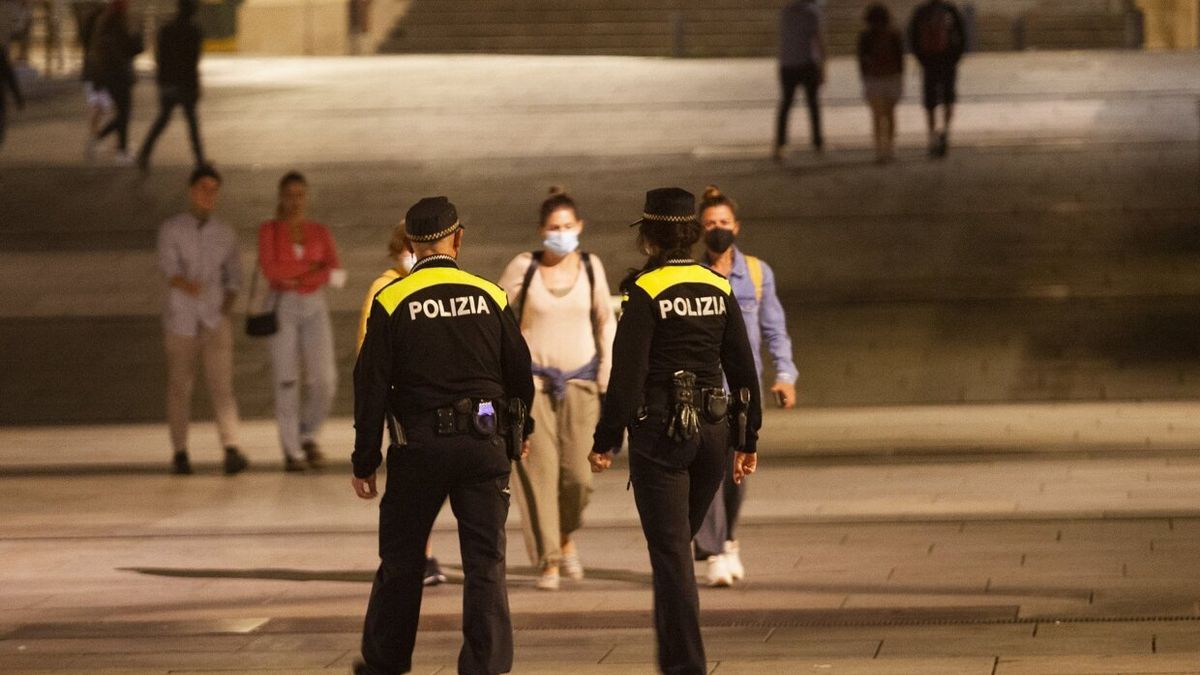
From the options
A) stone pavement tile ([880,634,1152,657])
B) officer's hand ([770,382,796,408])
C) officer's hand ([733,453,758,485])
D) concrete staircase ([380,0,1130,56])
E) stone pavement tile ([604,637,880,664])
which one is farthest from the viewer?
concrete staircase ([380,0,1130,56])

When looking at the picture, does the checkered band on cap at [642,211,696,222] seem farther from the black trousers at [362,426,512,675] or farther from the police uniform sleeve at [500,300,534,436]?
the black trousers at [362,426,512,675]

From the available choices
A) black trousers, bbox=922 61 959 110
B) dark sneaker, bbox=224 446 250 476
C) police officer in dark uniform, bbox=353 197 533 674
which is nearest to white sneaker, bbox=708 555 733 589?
police officer in dark uniform, bbox=353 197 533 674

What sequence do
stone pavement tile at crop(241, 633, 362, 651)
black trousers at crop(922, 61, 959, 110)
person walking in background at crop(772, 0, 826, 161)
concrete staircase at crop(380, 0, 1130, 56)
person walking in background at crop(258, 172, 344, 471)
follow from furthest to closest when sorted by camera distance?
concrete staircase at crop(380, 0, 1130, 56) → black trousers at crop(922, 61, 959, 110) → person walking in background at crop(772, 0, 826, 161) → person walking in background at crop(258, 172, 344, 471) → stone pavement tile at crop(241, 633, 362, 651)

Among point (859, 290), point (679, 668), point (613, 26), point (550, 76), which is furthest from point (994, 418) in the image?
point (613, 26)

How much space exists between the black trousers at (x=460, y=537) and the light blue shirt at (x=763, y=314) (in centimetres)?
239

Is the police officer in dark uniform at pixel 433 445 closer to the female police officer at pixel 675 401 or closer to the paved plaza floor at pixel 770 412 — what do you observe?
the female police officer at pixel 675 401

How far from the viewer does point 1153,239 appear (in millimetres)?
18391

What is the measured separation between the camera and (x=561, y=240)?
8961 millimetres

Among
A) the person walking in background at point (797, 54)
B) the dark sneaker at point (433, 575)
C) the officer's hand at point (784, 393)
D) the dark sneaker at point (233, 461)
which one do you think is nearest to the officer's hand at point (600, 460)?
the officer's hand at point (784, 393)

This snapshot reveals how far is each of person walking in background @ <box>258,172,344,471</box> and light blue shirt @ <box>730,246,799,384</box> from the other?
12.1 ft

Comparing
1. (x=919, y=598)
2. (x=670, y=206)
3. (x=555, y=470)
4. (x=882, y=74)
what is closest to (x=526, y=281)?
(x=555, y=470)

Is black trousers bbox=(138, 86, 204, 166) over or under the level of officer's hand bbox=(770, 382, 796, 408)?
under

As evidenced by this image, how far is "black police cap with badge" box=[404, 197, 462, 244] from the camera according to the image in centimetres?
669

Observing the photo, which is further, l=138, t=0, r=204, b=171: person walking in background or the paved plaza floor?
l=138, t=0, r=204, b=171: person walking in background
